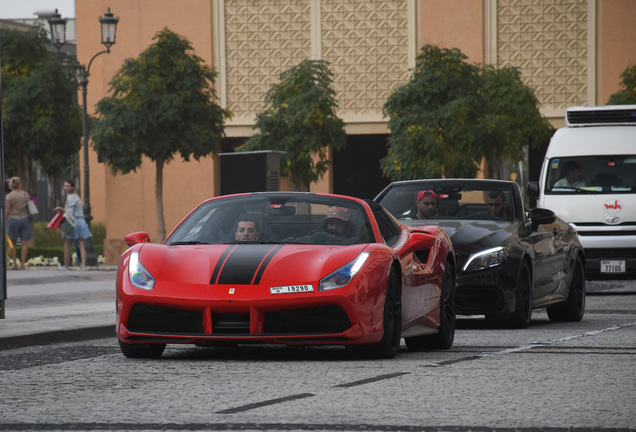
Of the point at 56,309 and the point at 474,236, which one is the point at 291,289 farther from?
the point at 56,309

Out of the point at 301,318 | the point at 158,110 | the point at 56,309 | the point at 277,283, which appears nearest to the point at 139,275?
the point at 277,283

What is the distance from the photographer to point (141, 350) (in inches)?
382

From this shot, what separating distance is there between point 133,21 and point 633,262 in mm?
36761

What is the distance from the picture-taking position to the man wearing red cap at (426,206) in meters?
13.9

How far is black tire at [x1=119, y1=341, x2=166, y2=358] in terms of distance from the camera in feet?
31.7

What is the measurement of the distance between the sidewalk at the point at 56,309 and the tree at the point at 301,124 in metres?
14.5

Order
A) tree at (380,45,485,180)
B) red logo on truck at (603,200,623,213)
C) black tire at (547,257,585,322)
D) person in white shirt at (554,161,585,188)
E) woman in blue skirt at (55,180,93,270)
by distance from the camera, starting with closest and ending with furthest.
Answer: black tire at (547,257,585,322) → red logo on truck at (603,200,623,213) → person in white shirt at (554,161,585,188) → woman in blue skirt at (55,180,93,270) → tree at (380,45,485,180)

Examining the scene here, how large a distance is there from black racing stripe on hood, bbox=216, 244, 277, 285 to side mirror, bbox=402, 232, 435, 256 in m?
1.23

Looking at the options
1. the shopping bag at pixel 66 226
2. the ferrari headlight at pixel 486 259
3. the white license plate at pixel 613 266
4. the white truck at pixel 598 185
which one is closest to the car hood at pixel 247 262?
the ferrari headlight at pixel 486 259

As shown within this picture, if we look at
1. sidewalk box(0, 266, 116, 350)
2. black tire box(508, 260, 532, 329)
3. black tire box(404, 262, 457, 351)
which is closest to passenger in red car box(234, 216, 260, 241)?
black tire box(404, 262, 457, 351)

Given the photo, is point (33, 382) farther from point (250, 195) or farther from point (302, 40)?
point (302, 40)

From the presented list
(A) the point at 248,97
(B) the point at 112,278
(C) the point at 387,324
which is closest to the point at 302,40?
(A) the point at 248,97

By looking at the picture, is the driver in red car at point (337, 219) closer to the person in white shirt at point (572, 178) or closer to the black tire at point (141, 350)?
the black tire at point (141, 350)

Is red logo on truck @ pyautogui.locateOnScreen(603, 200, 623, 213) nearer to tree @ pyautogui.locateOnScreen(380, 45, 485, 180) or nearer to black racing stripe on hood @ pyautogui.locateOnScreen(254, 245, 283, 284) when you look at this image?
black racing stripe on hood @ pyautogui.locateOnScreen(254, 245, 283, 284)
